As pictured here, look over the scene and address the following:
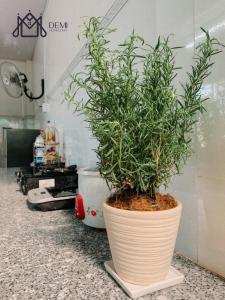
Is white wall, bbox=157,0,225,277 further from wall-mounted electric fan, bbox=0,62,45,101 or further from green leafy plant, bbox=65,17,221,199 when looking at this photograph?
wall-mounted electric fan, bbox=0,62,45,101

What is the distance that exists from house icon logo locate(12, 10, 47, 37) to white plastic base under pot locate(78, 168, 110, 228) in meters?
2.86

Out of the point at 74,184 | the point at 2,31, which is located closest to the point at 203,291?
the point at 74,184

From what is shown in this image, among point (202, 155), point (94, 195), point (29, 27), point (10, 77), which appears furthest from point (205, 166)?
point (29, 27)

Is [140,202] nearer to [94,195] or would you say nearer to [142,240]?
[142,240]

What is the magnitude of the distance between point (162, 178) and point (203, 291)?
0.23 metres

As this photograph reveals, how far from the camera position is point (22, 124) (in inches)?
182

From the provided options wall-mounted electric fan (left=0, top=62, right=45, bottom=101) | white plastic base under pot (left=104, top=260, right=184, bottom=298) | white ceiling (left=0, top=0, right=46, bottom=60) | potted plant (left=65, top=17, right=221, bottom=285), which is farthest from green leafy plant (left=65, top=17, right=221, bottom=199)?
white ceiling (left=0, top=0, right=46, bottom=60)

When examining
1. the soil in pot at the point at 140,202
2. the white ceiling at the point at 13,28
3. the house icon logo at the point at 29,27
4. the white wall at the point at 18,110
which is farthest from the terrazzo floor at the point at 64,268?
the white wall at the point at 18,110

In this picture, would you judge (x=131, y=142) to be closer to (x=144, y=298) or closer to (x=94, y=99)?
(x=94, y=99)

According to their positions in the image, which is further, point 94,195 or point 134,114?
point 94,195

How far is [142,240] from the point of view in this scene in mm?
401

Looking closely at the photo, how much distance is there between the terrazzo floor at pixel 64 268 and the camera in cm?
44

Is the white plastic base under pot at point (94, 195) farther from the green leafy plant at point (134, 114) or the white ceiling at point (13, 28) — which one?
the white ceiling at point (13, 28)

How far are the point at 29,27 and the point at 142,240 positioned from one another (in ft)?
12.0
